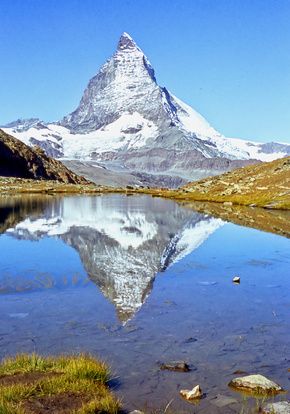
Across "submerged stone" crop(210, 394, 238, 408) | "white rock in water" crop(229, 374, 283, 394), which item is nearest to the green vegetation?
"submerged stone" crop(210, 394, 238, 408)

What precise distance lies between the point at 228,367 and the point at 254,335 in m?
3.47

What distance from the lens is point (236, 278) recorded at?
28781mm

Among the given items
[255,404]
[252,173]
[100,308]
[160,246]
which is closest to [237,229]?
[160,246]

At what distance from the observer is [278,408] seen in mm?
12336

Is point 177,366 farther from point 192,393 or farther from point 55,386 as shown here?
point 55,386

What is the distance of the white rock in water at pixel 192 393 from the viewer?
43.3ft

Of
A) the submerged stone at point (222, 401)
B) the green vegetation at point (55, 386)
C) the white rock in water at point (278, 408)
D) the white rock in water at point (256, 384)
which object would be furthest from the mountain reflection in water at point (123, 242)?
the white rock in water at point (278, 408)

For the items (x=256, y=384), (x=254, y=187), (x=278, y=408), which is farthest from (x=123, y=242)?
(x=254, y=187)

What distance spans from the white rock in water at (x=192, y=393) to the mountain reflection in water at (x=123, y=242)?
6833 millimetres

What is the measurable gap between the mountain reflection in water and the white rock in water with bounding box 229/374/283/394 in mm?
6795

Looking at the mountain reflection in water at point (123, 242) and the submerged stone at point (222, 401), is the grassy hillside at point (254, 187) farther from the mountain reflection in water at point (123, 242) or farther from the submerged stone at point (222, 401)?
the submerged stone at point (222, 401)

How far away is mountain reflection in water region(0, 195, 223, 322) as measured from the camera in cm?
2684

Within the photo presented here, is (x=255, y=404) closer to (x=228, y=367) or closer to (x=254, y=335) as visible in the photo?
(x=228, y=367)

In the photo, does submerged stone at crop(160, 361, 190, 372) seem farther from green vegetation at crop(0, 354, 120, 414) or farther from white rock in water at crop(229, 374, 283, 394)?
green vegetation at crop(0, 354, 120, 414)
